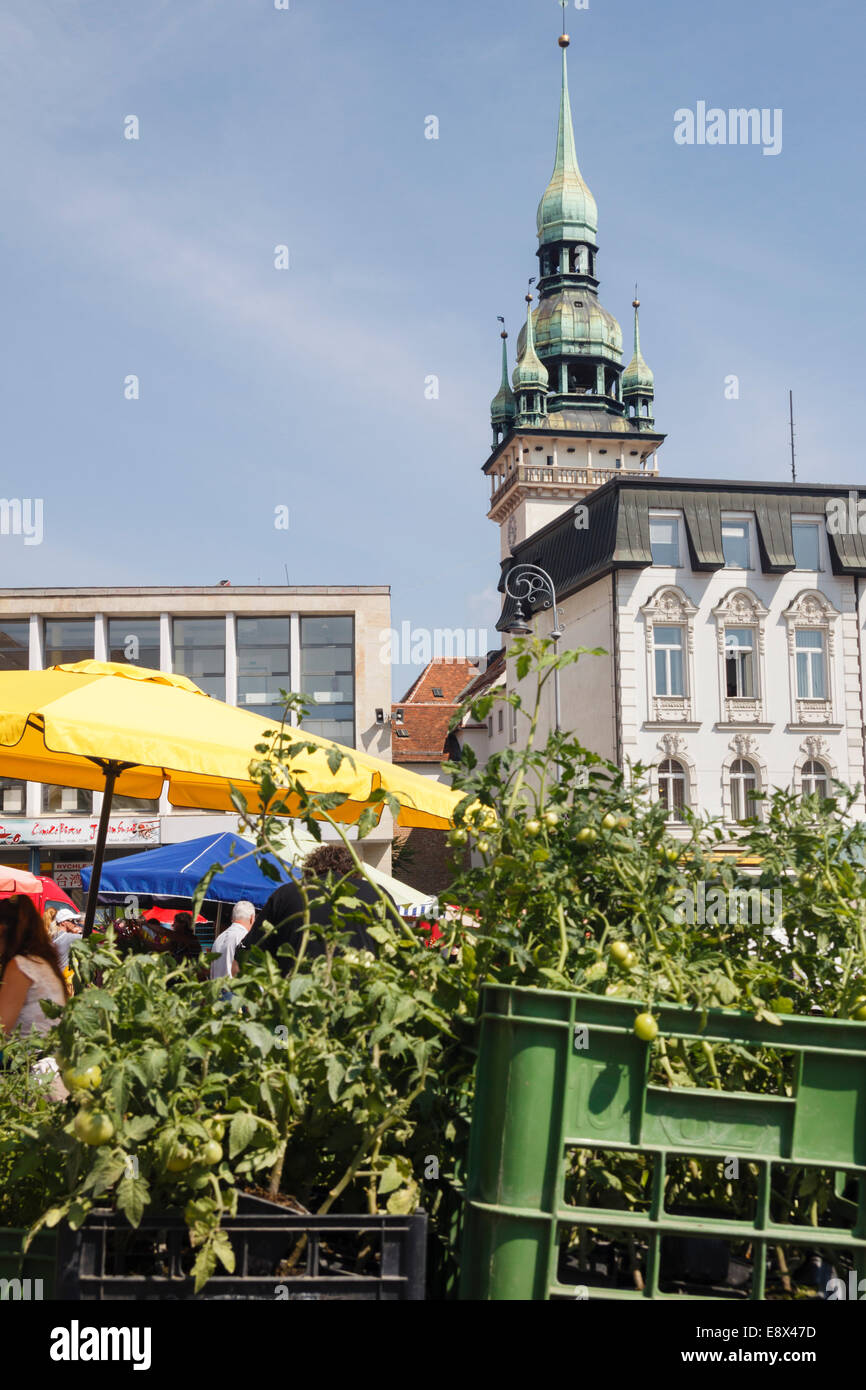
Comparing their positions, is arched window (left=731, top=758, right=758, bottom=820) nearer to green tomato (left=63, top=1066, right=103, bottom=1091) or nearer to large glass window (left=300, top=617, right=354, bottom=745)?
large glass window (left=300, top=617, right=354, bottom=745)

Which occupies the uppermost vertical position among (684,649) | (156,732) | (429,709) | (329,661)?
(429,709)

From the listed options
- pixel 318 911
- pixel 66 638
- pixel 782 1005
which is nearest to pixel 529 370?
pixel 66 638

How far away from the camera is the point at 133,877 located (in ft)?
44.5

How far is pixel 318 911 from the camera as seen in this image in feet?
16.9

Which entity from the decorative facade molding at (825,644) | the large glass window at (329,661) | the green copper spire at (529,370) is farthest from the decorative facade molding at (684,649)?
the green copper spire at (529,370)

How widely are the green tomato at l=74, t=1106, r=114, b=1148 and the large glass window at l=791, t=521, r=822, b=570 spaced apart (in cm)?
3933

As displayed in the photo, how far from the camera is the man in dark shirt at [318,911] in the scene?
8.41 feet

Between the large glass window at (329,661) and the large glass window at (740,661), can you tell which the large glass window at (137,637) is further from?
the large glass window at (740,661)

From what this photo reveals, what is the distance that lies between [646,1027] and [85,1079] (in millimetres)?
909

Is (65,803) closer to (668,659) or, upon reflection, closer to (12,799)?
(12,799)

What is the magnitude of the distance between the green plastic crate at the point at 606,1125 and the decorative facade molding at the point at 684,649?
35712mm

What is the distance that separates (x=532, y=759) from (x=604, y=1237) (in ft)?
3.01

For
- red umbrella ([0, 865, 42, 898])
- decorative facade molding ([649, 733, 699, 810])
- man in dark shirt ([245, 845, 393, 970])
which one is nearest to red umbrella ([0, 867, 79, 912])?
red umbrella ([0, 865, 42, 898])

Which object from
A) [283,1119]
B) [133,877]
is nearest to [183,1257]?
[283,1119]
